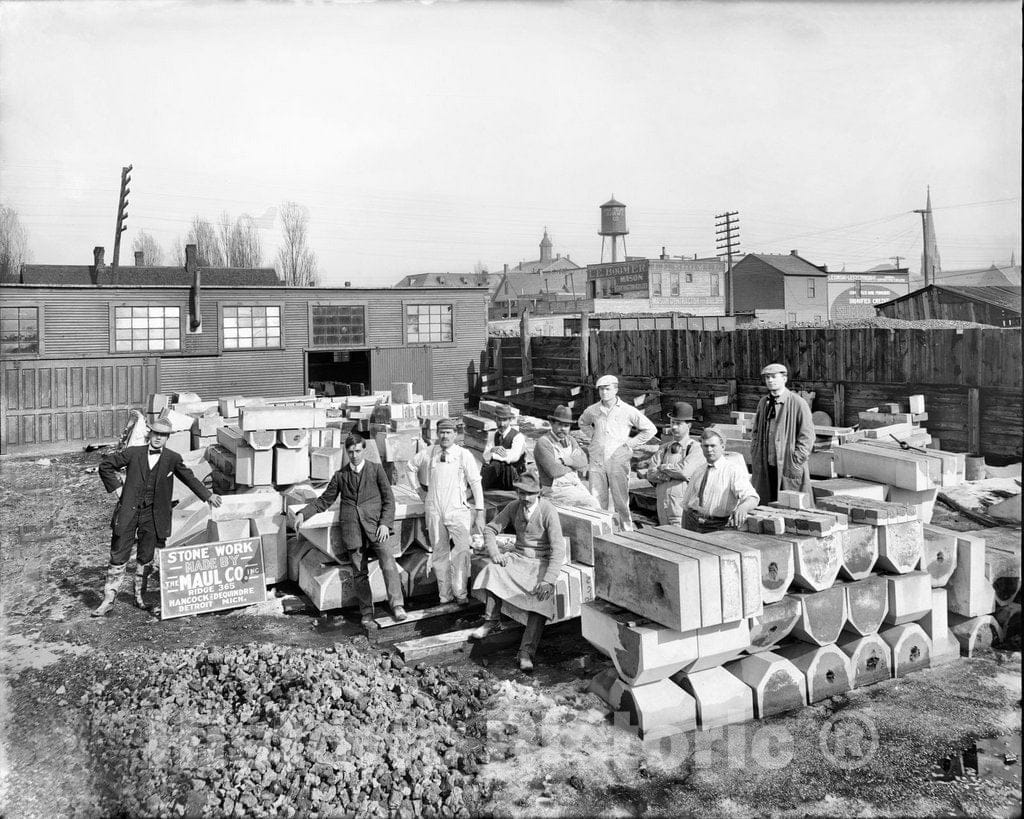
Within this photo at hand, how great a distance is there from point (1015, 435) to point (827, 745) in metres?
9.43

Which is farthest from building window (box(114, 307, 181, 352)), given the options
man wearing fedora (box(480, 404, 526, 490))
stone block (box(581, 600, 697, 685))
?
stone block (box(581, 600, 697, 685))

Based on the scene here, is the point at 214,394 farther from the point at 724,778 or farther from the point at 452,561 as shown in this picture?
the point at 724,778

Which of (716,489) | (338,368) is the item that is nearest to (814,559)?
(716,489)

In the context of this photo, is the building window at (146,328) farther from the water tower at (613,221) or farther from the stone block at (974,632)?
the water tower at (613,221)

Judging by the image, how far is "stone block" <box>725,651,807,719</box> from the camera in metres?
5.54

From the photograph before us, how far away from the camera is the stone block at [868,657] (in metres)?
5.96

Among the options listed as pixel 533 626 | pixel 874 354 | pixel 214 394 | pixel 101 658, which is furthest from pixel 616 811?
pixel 214 394

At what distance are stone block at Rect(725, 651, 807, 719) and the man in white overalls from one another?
277 cm

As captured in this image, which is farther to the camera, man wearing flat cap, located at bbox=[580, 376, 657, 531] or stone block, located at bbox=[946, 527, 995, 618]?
man wearing flat cap, located at bbox=[580, 376, 657, 531]

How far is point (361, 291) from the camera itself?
23344 mm

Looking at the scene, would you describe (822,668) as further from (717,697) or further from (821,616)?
(717,697)

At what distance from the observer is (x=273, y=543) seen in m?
8.34

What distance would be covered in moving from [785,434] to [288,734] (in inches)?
199

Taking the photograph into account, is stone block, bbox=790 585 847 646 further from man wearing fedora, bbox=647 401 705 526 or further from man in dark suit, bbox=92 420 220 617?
man in dark suit, bbox=92 420 220 617
